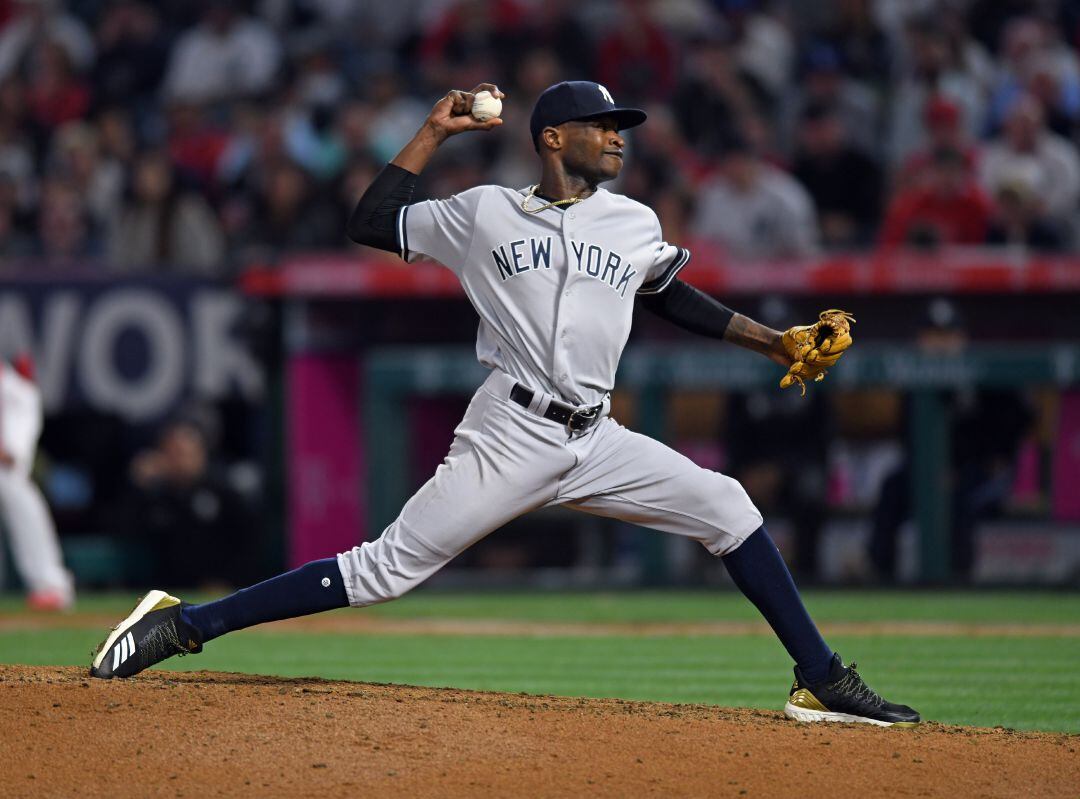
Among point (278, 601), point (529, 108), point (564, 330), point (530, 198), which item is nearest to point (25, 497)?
point (529, 108)

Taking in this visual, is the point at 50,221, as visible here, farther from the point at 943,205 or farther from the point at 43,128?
the point at 943,205

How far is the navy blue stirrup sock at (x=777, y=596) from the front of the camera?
484 centimetres

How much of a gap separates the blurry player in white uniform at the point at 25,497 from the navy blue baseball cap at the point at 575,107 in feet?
20.6

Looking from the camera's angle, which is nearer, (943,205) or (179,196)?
(943,205)

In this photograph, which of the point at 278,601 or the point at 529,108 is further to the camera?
the point at 529,108

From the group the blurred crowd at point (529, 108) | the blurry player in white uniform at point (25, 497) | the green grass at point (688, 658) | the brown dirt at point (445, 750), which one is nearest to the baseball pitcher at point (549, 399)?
the brown dirt at point (445, 750)

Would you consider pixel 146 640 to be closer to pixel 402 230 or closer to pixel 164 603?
pixel 164 603

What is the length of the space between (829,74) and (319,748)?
8798 millimetres

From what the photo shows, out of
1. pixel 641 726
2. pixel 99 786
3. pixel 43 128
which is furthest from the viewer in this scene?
pixel 43 128

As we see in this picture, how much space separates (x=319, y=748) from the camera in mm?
4344

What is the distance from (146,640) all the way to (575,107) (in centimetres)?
195

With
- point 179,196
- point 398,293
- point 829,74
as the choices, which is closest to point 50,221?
point 179,196

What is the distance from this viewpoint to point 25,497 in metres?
10.3

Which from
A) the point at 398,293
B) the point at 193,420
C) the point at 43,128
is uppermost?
the point at 43,128
